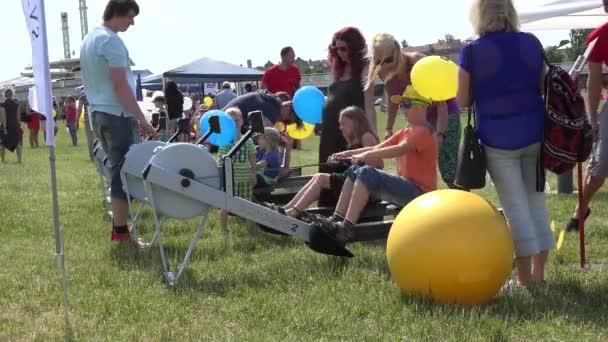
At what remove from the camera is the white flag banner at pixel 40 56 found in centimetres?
416

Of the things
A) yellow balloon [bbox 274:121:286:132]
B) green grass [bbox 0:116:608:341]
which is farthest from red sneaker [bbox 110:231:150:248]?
yellow balloon [bbox 274:121:286:132]

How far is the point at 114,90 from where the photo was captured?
259 inches

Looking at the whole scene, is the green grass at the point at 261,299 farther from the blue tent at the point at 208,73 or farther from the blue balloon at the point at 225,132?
the blue tent at the point at 208,73

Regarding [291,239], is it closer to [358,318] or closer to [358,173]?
[358,173]

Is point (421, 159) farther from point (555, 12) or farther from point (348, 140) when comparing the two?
point (555, 12)

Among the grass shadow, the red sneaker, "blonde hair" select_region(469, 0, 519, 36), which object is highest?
"blonde hair" select_region(469, 0, 519, 36)

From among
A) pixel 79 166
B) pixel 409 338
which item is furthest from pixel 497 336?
pixel 79 166

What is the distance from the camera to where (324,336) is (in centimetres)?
408

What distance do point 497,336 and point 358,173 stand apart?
1970 mm

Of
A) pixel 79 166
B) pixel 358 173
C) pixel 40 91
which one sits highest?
pixel 40 91

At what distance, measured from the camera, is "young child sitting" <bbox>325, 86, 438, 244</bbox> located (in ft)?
18.4

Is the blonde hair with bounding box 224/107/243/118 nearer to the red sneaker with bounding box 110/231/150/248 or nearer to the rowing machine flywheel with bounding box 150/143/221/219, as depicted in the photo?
the red sneaker with bounding box 110/231/150/248

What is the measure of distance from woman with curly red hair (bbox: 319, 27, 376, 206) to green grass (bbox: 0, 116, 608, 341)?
1006mm

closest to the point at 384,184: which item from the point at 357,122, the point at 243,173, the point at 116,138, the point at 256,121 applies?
the point at 357,122
